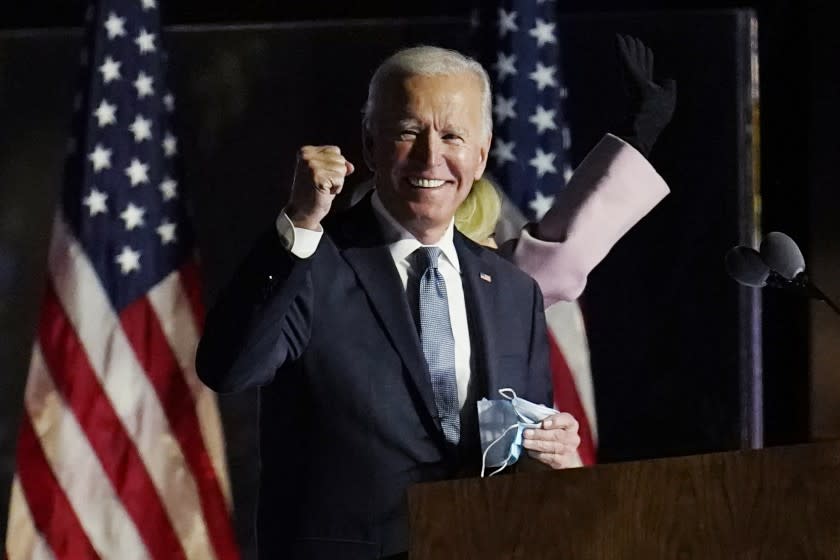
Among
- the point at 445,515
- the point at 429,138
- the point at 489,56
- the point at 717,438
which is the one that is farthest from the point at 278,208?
the point at 445,515

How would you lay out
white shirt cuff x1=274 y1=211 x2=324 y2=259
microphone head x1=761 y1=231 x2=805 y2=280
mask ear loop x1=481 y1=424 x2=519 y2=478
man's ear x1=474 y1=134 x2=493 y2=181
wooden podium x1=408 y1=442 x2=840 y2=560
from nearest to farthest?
1. wooden podium x1=408 y1=442 x2=840 y2=560
2. microphone head x1=761 y1=231 x2=805 y2=280
3. white shirt cuff x1=274 y1=211 x2=324 y2=259
4. mask ear loop x1=481 y1=424 x2=519 y2=478
5. man's ear x1=474 y1=134 x2=493 y2=181

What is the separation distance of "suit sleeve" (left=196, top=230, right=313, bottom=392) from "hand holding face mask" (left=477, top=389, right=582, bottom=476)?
501 mm

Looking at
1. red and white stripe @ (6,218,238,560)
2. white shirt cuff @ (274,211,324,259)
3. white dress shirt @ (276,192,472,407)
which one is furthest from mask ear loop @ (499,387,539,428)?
red and white stripe @ (6,218,238,560)

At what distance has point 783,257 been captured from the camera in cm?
259

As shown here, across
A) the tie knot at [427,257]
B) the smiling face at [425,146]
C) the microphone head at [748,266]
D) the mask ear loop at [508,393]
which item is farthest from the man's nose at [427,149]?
the microphone head at [748,266]

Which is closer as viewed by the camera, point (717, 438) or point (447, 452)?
point (447, 452)

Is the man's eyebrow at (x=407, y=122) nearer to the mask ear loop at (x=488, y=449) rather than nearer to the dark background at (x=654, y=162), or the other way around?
the dark background at (x=654, y=162)

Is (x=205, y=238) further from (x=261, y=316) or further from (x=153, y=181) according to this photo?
(x=261, y=316)

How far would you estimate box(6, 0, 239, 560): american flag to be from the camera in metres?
3.39

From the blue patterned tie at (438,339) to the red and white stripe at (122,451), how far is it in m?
0.59

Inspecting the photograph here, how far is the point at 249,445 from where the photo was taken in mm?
3389

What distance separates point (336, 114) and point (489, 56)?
1.44 ft

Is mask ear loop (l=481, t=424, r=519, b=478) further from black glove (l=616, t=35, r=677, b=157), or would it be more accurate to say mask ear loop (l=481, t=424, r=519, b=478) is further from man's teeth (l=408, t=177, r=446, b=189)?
black glove (l=616, t=35, r=677, b=157)

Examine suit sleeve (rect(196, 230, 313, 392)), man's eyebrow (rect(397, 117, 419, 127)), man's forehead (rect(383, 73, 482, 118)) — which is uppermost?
man's forehead (rect(383, 73, 482, 118))
